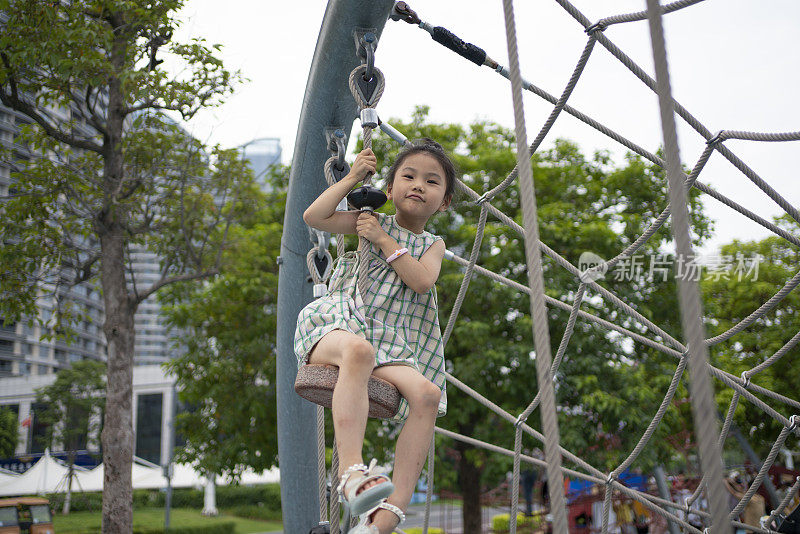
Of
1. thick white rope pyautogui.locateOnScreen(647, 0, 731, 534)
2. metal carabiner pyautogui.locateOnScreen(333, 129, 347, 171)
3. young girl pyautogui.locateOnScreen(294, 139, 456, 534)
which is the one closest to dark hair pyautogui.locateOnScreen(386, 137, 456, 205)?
young girl pyautogui.locateOnScreen(294, 139, 456, 534)

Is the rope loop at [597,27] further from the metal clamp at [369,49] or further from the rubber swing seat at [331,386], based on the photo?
the rubber swing seat at [331,386]

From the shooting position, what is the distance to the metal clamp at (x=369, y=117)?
1807mm

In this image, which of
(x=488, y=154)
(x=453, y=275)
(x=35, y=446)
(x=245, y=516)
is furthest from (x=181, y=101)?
(x=35, y=446)

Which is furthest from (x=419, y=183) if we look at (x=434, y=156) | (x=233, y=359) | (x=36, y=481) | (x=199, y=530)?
(x=36, y=481)

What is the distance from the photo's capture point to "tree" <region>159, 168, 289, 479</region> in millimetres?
8250

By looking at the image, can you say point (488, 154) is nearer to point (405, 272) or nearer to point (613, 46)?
point (613, 46)

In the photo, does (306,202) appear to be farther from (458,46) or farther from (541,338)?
(541,338)

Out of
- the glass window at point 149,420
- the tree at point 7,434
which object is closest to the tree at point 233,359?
the tree at point 7,434

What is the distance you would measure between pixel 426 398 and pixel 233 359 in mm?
7481

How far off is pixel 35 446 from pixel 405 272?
3597cm

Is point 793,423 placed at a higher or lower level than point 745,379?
lower

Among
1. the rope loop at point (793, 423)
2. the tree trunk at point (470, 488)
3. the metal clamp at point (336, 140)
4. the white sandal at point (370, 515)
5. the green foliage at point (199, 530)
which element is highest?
the metal clamp at point (336, 140)

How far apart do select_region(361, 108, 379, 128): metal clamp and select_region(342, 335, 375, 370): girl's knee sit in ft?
2.09

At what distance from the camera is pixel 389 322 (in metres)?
1.73
